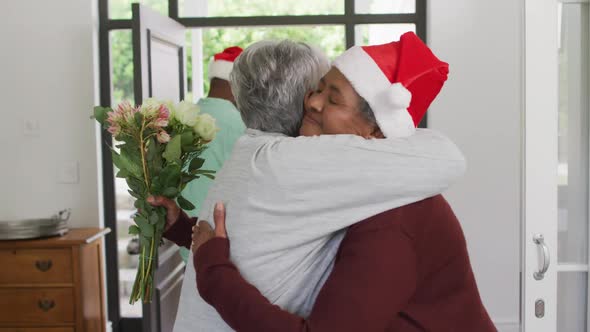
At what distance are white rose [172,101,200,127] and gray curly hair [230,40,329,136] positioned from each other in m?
0.37

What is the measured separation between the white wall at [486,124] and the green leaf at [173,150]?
103 inches

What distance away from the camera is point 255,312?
46.0 inches

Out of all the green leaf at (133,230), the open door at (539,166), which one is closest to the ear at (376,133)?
the green leaf at (133,230)

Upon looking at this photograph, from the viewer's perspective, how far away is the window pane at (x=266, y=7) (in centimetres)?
439

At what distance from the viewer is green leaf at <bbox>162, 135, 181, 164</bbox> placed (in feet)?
5.51

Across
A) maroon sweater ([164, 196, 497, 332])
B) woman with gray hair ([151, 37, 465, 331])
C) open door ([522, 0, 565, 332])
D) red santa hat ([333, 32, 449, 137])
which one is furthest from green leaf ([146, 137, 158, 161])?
open door ([522, 0, 565, 332])

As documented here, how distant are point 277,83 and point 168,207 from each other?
1.94ft

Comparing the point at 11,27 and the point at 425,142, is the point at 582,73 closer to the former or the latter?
the point at 425,142

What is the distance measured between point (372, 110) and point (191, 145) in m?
0.63

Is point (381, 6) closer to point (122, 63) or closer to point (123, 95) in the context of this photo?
point (122, 63)

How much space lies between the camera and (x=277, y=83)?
1.34 m

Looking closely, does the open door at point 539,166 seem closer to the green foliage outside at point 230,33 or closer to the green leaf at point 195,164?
the green leaf at point 195,164

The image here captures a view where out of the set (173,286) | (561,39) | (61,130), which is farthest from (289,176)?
(61,130)

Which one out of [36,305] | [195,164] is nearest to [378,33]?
[36,305]
